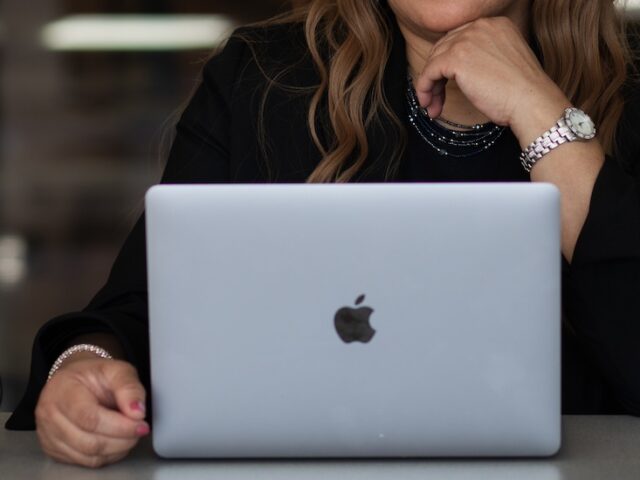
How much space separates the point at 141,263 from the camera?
1859 millimetres

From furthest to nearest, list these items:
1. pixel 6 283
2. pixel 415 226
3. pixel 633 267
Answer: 1. pixel 6 283
2. pixel 633 267
3. pixel 415 226

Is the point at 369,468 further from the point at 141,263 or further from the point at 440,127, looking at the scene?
the point at 440,127

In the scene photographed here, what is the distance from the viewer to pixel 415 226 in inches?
51.1

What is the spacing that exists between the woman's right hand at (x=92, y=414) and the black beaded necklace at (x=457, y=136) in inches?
28.4

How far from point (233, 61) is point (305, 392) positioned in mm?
884

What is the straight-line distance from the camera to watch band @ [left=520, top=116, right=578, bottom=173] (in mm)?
1731

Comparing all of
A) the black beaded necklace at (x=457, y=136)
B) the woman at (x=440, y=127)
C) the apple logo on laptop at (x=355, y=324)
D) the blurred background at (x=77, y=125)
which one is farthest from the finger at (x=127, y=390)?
the blurred background at (x=77, y=125)

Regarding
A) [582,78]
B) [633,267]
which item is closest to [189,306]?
[633,267]

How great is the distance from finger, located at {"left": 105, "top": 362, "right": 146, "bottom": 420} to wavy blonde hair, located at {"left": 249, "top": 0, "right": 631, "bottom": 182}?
59 cm

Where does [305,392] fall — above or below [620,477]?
above

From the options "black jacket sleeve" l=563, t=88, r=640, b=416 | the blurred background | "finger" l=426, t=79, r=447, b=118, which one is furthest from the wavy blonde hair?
the blurred background

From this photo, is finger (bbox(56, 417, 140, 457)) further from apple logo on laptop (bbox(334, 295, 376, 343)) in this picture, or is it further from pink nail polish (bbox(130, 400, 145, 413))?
apple logo on laptop (bbox(334, 295, 376, 343))

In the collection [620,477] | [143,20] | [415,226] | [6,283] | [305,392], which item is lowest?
[6,283]

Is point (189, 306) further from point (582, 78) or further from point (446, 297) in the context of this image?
point (582, 78)
